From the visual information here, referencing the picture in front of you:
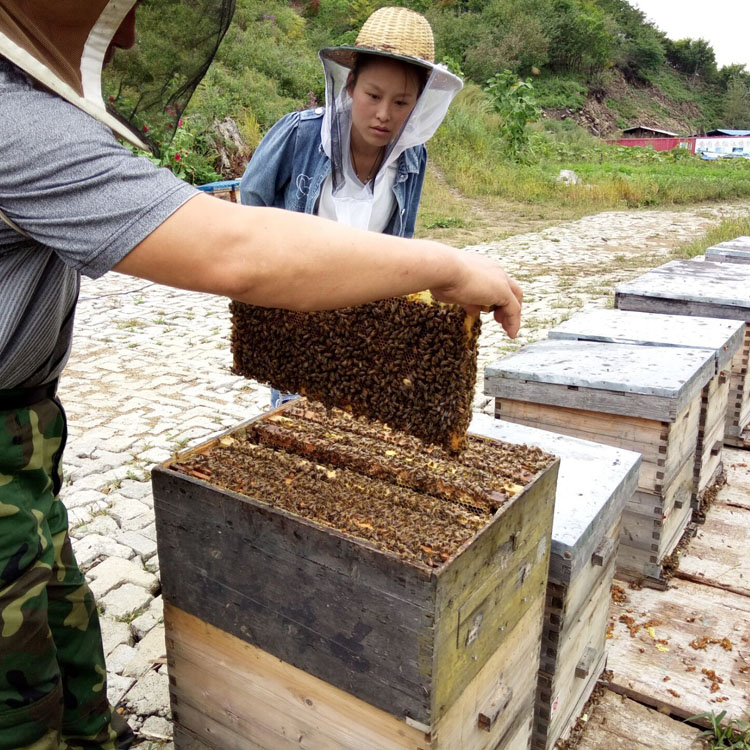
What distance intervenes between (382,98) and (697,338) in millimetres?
1648

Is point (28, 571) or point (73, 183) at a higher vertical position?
point (73, 183)

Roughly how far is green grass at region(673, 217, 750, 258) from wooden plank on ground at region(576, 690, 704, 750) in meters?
7.79

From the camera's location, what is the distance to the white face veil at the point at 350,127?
214cm

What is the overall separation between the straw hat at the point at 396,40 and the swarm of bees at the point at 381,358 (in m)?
0.93

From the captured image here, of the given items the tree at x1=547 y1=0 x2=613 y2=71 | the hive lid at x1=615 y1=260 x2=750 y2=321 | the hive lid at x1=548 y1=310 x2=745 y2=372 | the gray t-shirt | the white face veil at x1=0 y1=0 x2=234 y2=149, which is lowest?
the hive lid at x1=548 y1=310 x2=745 y2=372

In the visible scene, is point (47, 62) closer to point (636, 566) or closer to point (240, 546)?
point (240, 546)

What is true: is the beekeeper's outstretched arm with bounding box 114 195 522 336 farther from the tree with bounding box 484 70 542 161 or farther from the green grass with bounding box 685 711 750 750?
the tree with bounding box 484 70 542 161

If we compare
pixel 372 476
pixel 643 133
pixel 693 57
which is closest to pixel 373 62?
pixel 372 476

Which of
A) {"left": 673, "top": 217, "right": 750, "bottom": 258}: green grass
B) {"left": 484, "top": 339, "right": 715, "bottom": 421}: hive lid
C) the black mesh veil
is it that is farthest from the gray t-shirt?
{"left": 673, "top": 217, "right": 750, "bottom": 258}: green grass

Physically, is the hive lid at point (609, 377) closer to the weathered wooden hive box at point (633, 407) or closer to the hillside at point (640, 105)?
the weathered wooden hive box at point (633, 407)

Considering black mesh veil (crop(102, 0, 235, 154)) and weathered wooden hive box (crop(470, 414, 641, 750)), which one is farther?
weathered wooden hive box (crop(470, 414, 641, 750))

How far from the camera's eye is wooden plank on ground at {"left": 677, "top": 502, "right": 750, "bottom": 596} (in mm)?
2756

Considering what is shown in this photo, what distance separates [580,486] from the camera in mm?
1897

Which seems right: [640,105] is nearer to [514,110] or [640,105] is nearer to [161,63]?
[514,110]
